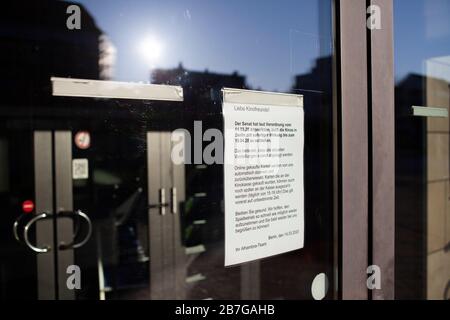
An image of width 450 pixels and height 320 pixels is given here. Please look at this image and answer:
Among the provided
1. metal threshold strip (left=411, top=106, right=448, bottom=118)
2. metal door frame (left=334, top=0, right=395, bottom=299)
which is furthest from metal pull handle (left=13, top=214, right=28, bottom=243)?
metal threshold strip (left=411, top=106, right=448, bottom=118)

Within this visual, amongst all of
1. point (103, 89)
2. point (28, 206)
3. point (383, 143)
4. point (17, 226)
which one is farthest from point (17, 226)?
point (383, 143)

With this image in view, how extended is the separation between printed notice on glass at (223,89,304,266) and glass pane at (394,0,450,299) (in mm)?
525

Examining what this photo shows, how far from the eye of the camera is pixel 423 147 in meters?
2.71

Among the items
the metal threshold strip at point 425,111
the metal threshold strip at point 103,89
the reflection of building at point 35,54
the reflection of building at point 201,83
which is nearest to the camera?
the metal threshold strip at point 103,89

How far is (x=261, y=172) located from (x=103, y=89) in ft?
2.19

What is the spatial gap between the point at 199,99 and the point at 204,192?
48 centimetres

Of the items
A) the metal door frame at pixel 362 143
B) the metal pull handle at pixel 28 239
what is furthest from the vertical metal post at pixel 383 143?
the metal pull handle at pixel 28 239

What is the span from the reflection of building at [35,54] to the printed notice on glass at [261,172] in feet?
4.64

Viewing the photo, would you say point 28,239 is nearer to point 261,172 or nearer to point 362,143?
point 261,172

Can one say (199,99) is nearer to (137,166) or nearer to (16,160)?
(137,166)

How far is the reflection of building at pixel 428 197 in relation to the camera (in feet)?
7.54

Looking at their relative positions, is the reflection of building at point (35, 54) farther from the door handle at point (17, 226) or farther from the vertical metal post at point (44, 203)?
the door handle at point (17, 226)

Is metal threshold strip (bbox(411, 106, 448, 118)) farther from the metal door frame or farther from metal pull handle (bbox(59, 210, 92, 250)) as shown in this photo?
metal pull handle (bbox(59, 210, 92, 250))

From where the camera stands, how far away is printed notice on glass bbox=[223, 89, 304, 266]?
1324 mm
